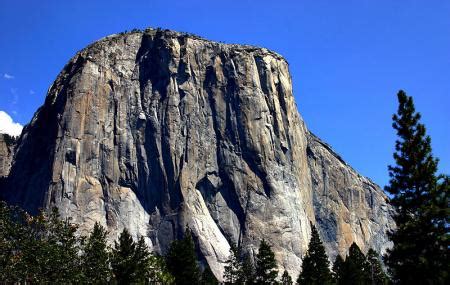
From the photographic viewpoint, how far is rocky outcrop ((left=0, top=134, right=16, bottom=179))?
185 meters

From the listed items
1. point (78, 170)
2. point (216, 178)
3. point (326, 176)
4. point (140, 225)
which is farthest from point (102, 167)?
point (326, 176)

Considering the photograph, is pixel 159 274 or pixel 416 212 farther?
pixel 159 274

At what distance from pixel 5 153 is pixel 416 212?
7171 inches

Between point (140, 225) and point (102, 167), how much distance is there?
19.3m

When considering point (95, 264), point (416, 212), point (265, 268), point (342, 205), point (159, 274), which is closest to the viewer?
point (416, 212)

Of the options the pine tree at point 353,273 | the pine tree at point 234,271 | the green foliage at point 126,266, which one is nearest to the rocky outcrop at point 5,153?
the pine tree at point 234,271

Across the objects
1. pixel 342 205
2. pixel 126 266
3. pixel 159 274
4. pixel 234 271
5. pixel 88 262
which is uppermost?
pixel 342 205

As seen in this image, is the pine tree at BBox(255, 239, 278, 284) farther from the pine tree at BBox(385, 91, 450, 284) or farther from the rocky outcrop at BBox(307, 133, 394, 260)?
the rocky outcrop at BBox(307, 133, 394, 260)

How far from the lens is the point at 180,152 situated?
14875 centimetres

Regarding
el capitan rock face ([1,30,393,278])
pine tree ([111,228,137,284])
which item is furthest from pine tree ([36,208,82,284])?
el capitan rock face ([1,30,393,278])

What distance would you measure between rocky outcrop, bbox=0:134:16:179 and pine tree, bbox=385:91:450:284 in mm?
170464

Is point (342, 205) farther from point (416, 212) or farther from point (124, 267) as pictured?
point (416, 212)

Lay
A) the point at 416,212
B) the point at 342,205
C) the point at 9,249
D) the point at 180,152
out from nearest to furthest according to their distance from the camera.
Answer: the point at 416,212
the point at 9,249
the point at 180,152
the point at 342,205

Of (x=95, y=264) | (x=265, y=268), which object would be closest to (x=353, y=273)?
(x=265, y=268)
